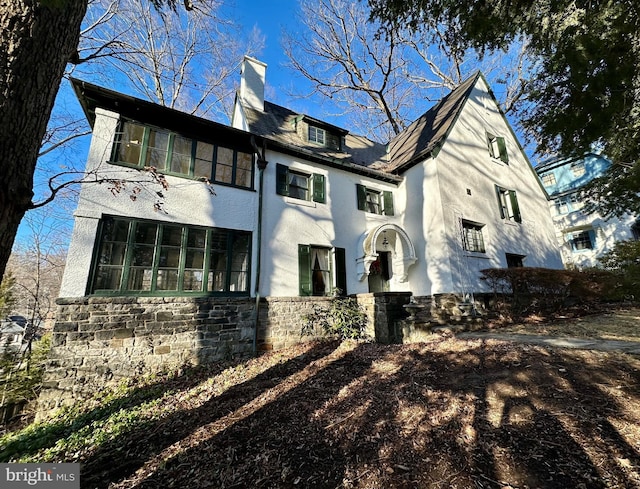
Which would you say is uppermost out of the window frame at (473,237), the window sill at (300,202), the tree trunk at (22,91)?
the window sill at (300,202)

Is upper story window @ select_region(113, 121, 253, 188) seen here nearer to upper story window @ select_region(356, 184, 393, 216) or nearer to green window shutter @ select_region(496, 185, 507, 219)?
upper story window @ select_region(356, 184, 393, 216)

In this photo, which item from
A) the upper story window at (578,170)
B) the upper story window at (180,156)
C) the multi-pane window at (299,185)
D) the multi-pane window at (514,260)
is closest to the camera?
the upper story window at (180,156)

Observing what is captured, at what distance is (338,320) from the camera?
319 inches

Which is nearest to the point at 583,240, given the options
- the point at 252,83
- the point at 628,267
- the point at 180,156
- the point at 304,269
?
the point at 628,267

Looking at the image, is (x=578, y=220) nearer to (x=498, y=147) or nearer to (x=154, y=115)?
(x=498, y=147)

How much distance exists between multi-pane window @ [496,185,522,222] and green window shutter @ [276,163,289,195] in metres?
9.37

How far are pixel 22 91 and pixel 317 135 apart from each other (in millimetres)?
10431

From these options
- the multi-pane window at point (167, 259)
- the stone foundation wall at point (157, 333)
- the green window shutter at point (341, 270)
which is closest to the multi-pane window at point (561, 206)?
the stone foundation wall at point (157, 333)

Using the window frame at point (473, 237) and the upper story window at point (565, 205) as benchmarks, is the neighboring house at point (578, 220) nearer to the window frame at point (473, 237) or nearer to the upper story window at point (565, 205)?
the upper story window at point (565, 205)

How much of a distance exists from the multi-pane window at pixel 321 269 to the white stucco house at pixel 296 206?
1.5 inches

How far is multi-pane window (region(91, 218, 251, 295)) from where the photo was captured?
6098 mm

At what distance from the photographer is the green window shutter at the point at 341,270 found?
908 cm

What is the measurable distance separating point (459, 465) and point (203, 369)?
18.7ft

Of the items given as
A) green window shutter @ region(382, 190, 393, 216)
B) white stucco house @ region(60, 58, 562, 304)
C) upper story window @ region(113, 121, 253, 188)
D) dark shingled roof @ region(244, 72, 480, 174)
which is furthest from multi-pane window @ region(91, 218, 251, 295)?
green window shutter @ region(382, 190, 393, 216)
